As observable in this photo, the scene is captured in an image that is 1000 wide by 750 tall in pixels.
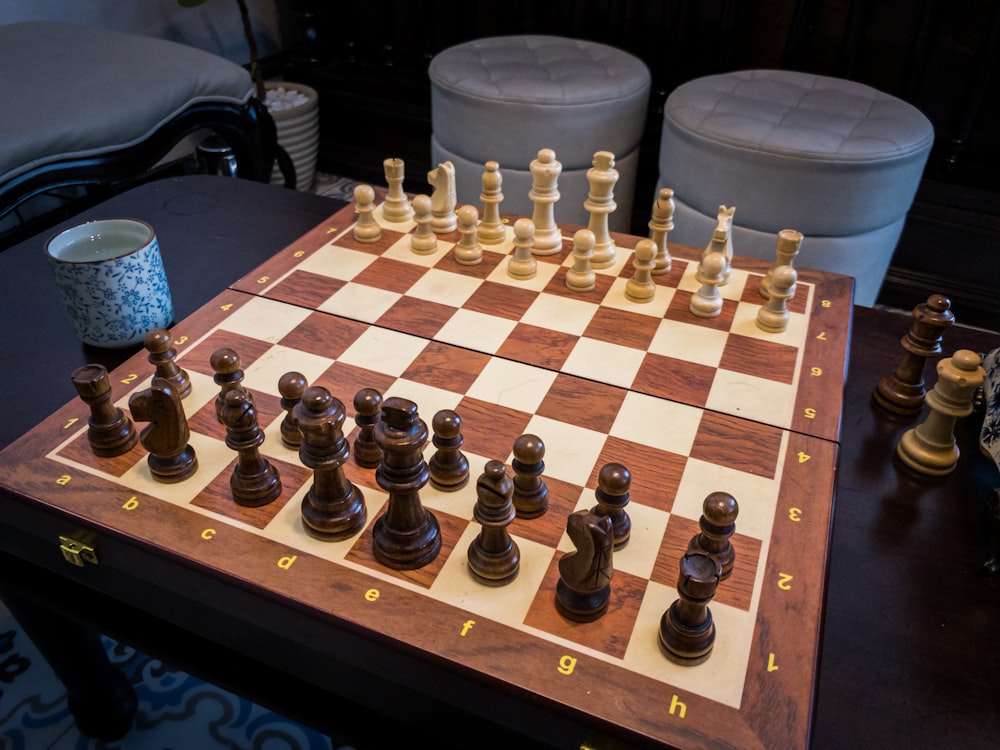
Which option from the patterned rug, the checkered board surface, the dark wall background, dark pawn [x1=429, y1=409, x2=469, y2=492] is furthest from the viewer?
the dark wall background

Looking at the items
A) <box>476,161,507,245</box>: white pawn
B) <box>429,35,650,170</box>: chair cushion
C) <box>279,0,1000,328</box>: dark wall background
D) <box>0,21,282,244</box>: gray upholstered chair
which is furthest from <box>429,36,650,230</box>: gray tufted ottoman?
<box>476,161,507,245</box>: white pawn

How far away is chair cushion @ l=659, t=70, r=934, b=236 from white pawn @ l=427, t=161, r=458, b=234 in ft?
3.07

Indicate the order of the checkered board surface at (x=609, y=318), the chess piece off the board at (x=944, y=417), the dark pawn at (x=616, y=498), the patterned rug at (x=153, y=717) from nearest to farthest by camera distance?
the dark pawn at (x=616, y=498)
the chess piece off the board at (x=944, y=417)
the checkered board surface at (x=609, y=318)
the patterned rug at (x=153, y=717)

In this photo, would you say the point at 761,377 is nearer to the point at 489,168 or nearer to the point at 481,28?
the point at 489,168

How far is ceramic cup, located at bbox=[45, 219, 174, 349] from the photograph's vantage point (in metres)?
1.28

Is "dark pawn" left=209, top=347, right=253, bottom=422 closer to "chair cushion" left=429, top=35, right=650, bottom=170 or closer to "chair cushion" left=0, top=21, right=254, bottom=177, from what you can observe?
"chair cushion" left=0, top=21, right=254, bottom=177

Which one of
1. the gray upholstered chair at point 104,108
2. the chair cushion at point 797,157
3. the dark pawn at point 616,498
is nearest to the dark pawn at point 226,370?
the dark pawn at point 616,498

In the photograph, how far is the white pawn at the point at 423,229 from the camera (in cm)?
162

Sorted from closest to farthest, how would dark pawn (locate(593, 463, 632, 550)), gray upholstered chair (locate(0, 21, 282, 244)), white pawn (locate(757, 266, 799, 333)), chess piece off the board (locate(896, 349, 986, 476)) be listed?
dark pawn (locate(593, 463, 632, 550)), chess piece off the board (locate(896, 349, 986, 476)), white pawn (locate(757, 266, 799, 333)), gray upholstered chair (locate(0, 21, 282, 244))

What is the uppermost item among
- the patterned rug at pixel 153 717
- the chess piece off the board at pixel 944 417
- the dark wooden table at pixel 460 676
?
the chess piece off the board at pixel 944 417

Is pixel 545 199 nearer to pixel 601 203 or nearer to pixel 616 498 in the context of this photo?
pixel 601 203

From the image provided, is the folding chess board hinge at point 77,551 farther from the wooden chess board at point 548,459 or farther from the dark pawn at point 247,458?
the dark pawn at point 247,458

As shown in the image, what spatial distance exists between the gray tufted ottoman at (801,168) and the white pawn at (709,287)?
88cm

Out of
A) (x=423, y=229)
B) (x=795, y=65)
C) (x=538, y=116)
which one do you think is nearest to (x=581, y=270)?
(x=423, y=229)
